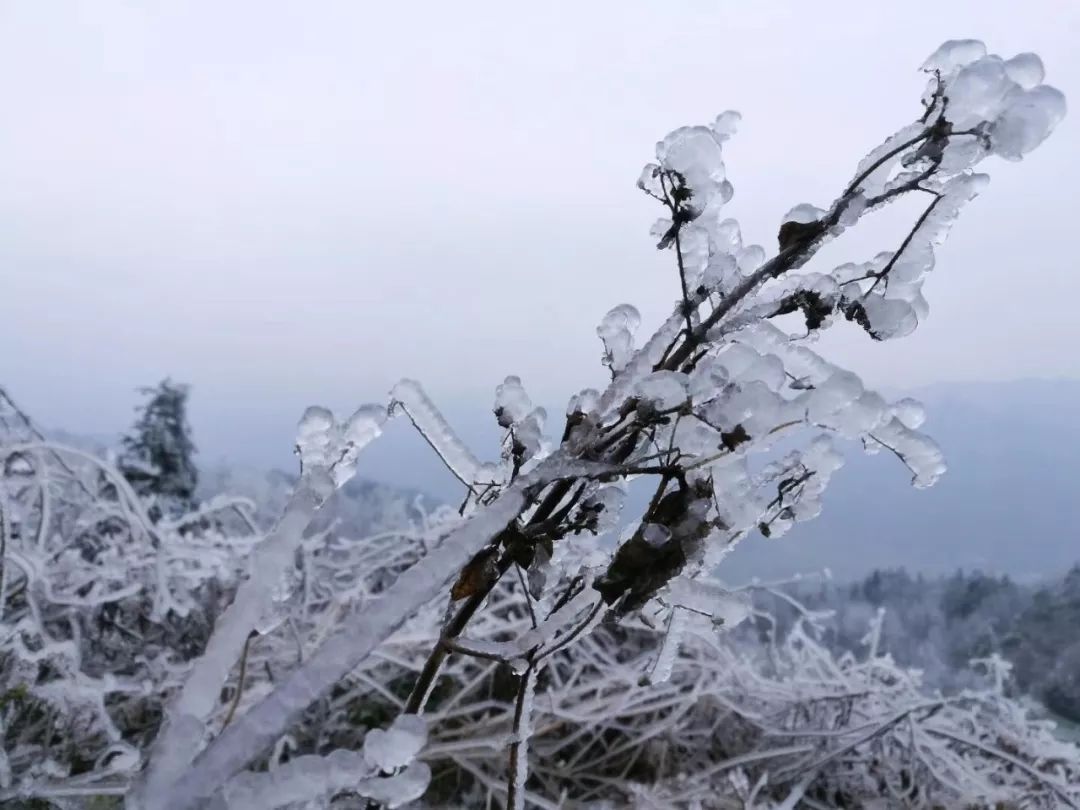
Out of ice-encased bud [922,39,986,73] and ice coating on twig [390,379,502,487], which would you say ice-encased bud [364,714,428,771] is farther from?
ice-encased bud [922,39,986,73]

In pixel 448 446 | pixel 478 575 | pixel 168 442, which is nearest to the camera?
pixel 478 575

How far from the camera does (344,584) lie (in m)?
2.93

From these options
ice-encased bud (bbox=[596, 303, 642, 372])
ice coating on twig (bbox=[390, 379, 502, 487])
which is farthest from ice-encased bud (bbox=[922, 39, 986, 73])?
ice coating on twig (bbox=[390, 379, 502, 487])

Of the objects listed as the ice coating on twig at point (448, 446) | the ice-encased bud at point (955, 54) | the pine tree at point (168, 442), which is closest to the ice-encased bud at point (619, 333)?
the ice coating on twig at point (448, 446)

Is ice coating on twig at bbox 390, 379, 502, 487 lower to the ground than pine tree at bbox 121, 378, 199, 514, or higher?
higher

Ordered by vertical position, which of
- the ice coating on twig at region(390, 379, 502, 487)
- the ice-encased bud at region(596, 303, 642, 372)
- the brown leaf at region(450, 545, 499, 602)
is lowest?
the brown leaf at region(450, 545, 499, 602)

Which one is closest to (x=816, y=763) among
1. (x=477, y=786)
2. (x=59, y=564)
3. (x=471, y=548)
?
(x=477, y=786)

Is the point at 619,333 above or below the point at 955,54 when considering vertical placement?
below

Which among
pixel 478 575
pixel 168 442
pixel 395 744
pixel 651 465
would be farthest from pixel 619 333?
pixel 168 442

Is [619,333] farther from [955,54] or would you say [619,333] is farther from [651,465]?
[955,54]

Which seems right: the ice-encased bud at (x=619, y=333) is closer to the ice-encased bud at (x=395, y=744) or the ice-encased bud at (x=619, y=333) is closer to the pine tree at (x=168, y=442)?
the ice-encased bud at (x=395, y=744)

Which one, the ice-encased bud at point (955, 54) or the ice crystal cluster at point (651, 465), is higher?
the ice-encased bud at point (955, 54)

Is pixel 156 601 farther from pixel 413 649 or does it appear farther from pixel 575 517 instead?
pixel 575 517

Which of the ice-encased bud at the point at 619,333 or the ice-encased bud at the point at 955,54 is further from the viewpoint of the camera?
the ice-encased bud at the point at 619,333
